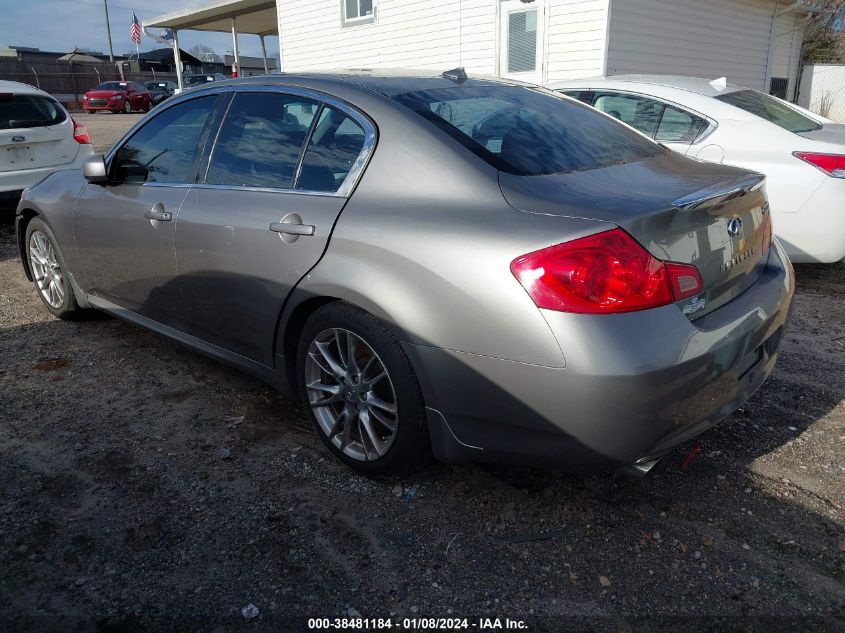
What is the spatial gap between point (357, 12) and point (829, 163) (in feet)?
37.6

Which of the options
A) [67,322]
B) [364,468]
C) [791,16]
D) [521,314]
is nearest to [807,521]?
[521,314]

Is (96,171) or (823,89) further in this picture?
(823,89)

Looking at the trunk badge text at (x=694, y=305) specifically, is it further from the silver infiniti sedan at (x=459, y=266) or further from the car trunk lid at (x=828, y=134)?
the car trunk lid at (x=828, y=134)

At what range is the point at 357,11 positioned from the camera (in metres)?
14.3

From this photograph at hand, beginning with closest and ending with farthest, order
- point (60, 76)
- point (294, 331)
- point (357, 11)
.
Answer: point (294, 331), point (357, 11), point (60, 76)

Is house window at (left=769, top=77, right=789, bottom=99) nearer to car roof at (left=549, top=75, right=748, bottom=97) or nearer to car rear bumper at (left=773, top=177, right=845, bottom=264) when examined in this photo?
car roof at (left=549, top=75, right=748, bottom=97)

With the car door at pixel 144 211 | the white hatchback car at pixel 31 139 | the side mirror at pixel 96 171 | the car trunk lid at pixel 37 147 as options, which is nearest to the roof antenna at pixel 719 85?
the car door at pixel 144 211

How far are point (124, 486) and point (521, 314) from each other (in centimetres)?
189

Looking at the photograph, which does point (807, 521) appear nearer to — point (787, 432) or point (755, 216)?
point (787, 432)

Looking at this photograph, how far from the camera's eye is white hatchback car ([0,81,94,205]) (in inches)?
285

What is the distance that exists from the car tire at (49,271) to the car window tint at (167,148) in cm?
103

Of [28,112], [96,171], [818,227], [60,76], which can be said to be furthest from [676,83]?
[60,76]

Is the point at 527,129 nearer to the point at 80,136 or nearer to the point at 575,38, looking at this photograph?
the point at 80,136

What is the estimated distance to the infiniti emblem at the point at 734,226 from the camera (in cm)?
258
